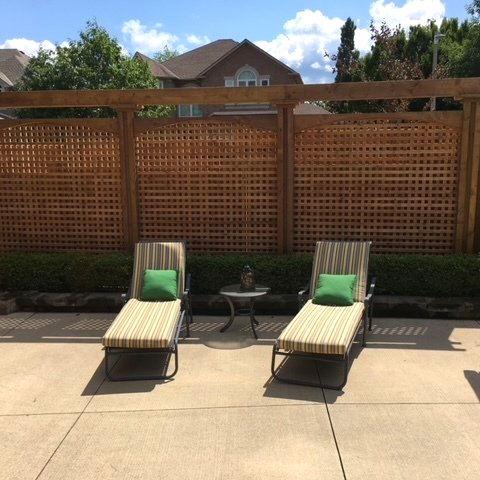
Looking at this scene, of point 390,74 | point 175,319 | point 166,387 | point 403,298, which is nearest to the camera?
point 166,387

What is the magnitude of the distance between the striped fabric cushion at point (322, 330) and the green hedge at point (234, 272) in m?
1.19

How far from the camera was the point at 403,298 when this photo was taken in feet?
20.7

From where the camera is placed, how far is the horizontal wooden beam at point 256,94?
241 inches

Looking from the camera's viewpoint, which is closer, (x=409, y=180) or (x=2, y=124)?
(x=409, y=180)

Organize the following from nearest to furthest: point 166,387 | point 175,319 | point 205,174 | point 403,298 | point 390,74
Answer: point 166,387
point 175,319
point 403,298
point 205,174
point 390,74

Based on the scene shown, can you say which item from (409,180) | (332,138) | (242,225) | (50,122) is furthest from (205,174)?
(409,180)

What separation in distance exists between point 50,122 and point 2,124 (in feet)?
2.31

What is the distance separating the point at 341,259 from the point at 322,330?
1494 millimetres

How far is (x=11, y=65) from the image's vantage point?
39875 mm

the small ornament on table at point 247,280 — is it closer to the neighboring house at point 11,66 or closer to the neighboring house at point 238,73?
the neighboring house at point 238,73

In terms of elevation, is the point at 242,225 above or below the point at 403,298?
above

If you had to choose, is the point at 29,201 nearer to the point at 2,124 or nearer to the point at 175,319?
the point at 2,124

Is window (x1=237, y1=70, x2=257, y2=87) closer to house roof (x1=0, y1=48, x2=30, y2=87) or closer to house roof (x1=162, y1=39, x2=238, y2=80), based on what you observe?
house roof (x1=162, y1=39, x2=238, y2=80)

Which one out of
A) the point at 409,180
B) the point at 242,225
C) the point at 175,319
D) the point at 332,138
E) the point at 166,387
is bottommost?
the point at 166,387
